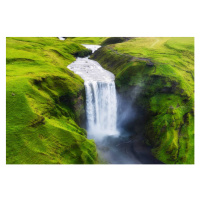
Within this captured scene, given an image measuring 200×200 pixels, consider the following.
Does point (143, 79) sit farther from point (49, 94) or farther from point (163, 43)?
point (163, 43)

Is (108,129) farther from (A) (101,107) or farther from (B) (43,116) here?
(B) (43,116)

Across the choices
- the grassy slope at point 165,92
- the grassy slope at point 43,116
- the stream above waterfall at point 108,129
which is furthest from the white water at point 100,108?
the grassy slope at point 165,92

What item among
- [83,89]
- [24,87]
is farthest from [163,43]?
[24,87]

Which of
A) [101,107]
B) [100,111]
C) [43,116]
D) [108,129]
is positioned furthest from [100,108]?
[43,116]

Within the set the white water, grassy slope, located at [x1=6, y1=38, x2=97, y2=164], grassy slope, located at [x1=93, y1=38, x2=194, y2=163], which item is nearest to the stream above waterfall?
the white water

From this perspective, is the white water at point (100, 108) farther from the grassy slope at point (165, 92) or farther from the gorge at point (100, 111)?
the grassy slope at point (165, 92)
